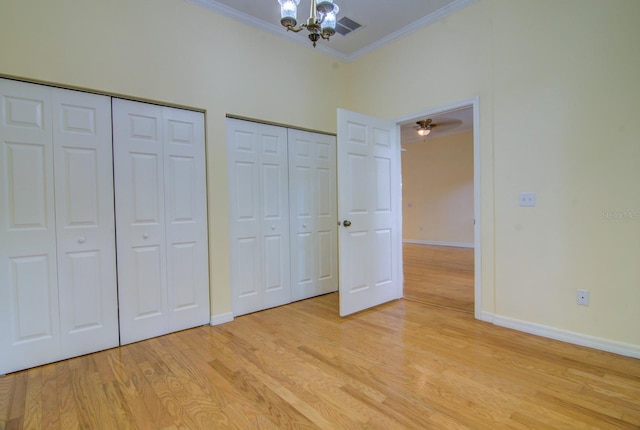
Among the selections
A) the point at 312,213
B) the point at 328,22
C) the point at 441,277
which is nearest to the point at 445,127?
the point at 441,277

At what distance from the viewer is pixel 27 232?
224 centimetres

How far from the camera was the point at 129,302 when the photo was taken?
2.63 m

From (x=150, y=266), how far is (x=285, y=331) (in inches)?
52.6

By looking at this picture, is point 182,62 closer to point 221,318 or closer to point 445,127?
point 221,318

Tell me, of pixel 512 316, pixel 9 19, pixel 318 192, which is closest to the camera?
pixel 9 19

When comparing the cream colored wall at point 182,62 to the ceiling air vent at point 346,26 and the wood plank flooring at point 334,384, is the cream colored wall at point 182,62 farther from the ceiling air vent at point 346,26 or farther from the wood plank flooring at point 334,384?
the wood plank flooring at point 334,384

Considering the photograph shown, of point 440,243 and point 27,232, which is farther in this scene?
point 440,243

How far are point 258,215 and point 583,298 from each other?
3.00 metres

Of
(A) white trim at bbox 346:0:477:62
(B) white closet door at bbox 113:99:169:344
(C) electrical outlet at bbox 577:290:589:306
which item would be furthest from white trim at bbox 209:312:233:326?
(A) white trim at bbox 346:0:477:62

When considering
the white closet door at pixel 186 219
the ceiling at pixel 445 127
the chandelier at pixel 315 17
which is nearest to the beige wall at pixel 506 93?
the white closet door at pixel 186 219

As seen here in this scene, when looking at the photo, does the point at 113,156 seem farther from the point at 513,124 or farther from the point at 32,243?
the point at 513,124

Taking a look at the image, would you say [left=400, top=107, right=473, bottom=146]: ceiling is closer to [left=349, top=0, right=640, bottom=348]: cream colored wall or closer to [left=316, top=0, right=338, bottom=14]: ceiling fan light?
[left=349, top=0, right=640, bottom=348]: cream colored wall

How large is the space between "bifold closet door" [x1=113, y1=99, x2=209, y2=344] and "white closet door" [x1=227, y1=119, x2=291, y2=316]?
32cm

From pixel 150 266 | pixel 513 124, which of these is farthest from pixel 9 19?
pixel 513 124
